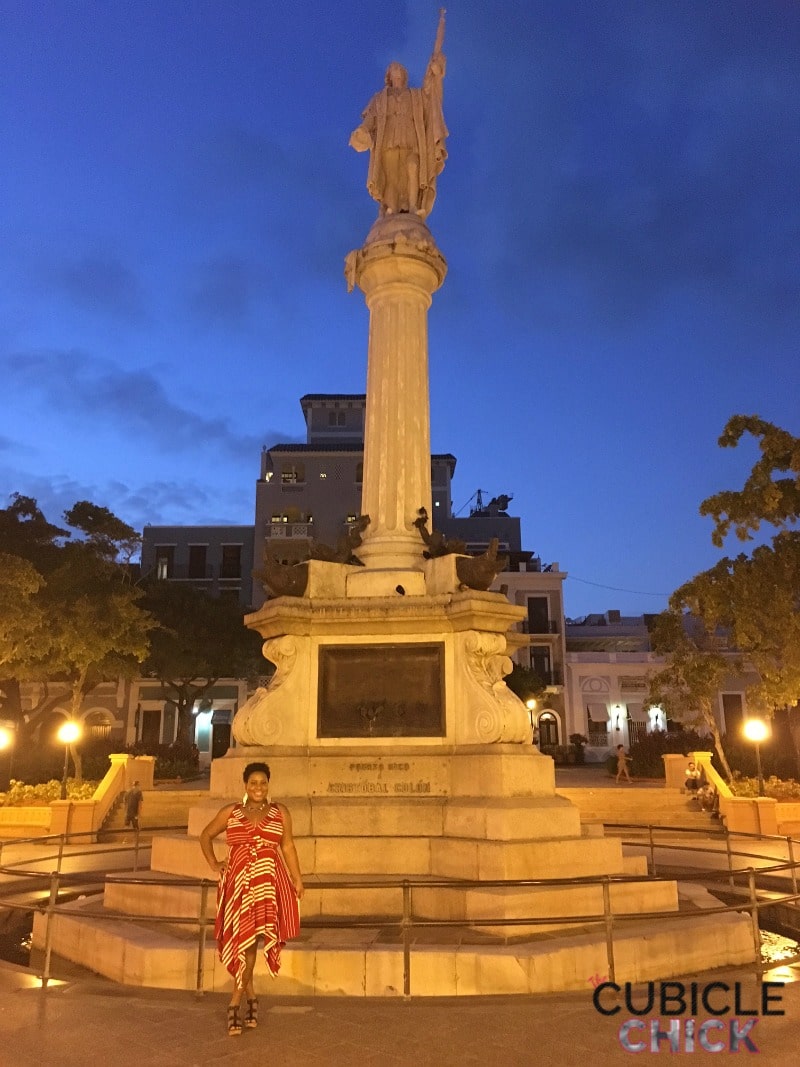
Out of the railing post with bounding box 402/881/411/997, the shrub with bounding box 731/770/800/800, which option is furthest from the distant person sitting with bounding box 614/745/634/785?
the railing post with bounding box 402/881/411/997

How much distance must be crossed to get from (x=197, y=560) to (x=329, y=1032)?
1955 inches

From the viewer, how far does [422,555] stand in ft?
38.8

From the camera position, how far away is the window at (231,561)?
53.1 metres

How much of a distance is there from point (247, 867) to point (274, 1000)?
1.37 metres

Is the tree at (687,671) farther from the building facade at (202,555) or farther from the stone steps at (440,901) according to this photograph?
the building facade at (202,555)

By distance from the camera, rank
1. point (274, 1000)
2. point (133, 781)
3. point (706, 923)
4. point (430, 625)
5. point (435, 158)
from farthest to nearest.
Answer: point (133, 781), point (435, 158), point (430, 625), point (706, 923), point (274, 1000)

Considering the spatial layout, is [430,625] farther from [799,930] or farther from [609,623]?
[609,623]

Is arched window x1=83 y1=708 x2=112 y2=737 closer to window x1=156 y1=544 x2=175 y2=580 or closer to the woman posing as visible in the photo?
window x1=156 y1=544 x2=175 y2=580

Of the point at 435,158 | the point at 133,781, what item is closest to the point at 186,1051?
the point at 435,158

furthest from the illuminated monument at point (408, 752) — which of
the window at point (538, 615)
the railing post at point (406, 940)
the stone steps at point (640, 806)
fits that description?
the window at point (538, 615)

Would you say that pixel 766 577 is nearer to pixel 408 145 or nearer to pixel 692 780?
pixel 692 780

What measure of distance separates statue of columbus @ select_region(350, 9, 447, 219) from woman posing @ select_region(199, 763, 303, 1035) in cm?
1090

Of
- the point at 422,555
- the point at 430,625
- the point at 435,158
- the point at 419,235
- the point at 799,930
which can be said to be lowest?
the point at 799,930

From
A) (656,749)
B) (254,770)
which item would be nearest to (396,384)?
(254,770)
